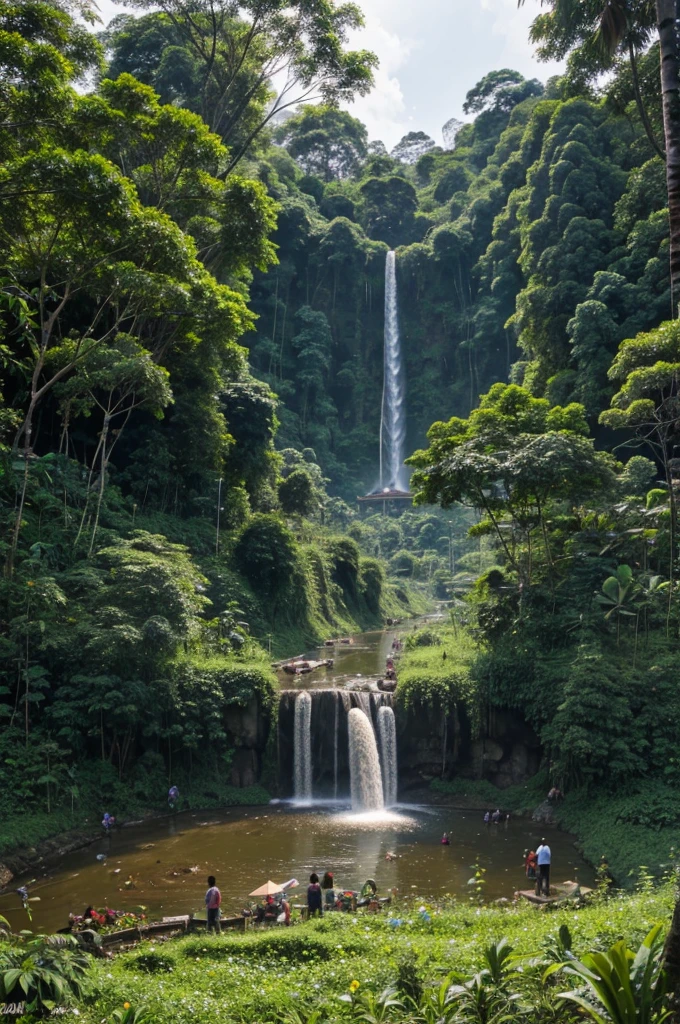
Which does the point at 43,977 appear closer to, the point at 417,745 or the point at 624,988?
the point at 624,988

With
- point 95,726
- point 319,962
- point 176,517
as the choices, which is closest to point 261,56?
point 176,517

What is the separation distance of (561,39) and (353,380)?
48.1 metres

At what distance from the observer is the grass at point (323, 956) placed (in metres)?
6.79

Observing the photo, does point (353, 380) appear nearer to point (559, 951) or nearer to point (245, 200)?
point (245, 200)

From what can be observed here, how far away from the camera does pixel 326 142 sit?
77875mm

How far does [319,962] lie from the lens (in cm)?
849

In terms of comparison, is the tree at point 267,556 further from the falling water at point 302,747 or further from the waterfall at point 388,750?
the waterfall at point 388,750

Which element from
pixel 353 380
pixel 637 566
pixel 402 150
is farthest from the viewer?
pixel 402 150

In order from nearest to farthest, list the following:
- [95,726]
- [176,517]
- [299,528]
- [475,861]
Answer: [475,861]
[95,726]
[176,517]
[299,528]

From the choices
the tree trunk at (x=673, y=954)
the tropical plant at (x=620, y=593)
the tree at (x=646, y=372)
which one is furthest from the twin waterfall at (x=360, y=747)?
the tree trunk at (x=673, y=954)

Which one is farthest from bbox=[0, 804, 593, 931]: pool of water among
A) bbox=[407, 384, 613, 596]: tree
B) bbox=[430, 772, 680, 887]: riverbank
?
bbox=[407, 384, 613, 596]: tree

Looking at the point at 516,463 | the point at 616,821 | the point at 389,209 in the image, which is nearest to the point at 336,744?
the point at 616,821

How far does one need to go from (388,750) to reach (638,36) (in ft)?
52.7

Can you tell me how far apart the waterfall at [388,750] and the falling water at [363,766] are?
0.23m
